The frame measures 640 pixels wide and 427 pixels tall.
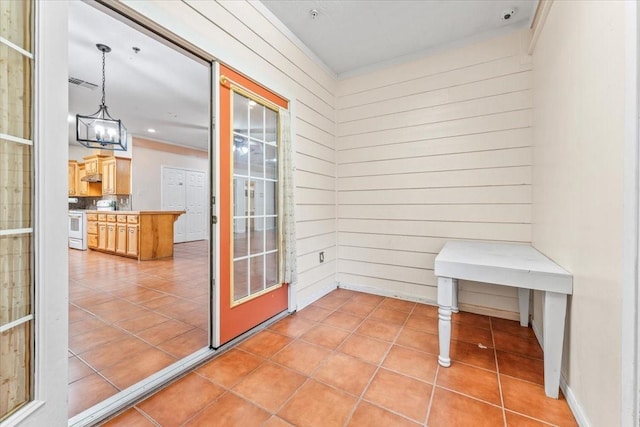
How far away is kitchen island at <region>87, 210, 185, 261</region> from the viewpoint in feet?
16.6

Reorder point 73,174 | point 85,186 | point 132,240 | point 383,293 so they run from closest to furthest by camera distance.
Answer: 1. point 383,293
2. point 132,240
3. point 85,186
4. point 73,174

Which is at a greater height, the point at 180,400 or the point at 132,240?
the point at 132,240

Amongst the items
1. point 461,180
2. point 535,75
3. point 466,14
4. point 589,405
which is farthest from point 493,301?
point 466,14

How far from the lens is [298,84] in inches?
110

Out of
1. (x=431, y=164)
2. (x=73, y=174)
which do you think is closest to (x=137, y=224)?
(x=73, y=174)

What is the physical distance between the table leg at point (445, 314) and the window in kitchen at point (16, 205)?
205 centimetres

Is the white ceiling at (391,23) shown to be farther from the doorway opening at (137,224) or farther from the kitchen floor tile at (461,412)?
the kitchen floor tile at (461,412)

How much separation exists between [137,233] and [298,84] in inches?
168

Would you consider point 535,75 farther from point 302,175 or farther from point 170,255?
point 170,255

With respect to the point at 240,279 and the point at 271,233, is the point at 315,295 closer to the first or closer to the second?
the point at 271,233

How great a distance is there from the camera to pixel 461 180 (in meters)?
2.74

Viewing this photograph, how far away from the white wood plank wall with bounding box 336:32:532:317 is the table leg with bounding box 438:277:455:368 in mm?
1143

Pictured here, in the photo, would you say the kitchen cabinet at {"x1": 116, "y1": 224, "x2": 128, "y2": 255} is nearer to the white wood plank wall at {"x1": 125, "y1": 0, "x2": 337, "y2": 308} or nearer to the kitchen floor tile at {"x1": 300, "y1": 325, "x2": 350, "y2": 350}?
the white wood plank wall at {"x1": 125, "y1": 0, "x2": 337, "y2": 308}

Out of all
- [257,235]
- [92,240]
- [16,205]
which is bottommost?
[92,240]
